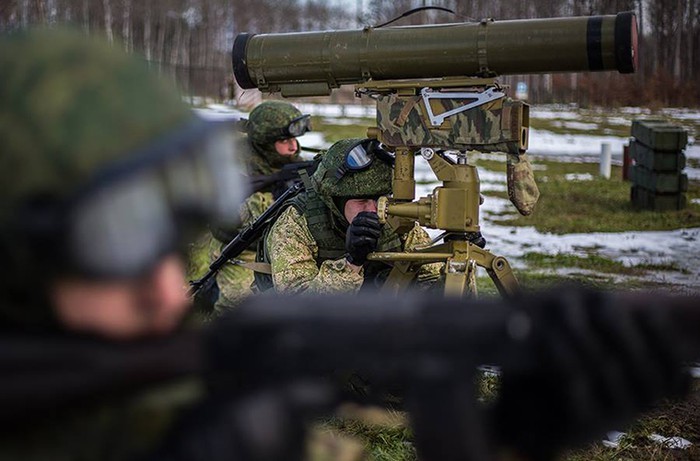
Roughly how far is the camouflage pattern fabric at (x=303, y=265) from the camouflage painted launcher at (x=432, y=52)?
2.36ft

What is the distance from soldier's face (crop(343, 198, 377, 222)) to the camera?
15.9ft

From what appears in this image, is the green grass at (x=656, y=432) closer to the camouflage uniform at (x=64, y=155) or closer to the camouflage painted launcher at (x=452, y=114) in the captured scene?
the camouflage painted launcher at (x=452, y=114)

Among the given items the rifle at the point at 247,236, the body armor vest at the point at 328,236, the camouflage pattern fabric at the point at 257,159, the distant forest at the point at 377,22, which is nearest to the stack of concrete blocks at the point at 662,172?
the camouflage pattern fabric at the point at 257,159

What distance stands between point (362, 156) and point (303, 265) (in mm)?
609

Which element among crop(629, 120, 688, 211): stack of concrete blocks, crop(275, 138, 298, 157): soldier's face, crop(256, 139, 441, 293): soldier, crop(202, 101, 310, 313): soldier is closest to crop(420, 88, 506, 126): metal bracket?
crop(256, 139, 441, 293): soldier

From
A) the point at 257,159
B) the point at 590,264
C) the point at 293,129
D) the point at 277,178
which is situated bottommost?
the point at 590,264

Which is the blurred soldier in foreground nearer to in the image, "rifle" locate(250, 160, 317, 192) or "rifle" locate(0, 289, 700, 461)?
"rifle" locate(0, 289, 700, 461)

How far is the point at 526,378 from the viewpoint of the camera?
1.48 metres

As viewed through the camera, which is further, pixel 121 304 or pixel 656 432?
pixel 656 432

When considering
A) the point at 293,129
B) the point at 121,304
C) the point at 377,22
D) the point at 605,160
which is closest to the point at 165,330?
the point at 121,304

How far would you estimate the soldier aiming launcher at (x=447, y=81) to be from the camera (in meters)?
4.03

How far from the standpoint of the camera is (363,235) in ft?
14.8

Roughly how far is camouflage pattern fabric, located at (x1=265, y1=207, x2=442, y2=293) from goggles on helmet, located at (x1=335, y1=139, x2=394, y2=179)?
1.22ft

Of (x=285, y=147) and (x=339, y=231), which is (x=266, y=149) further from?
(x=339, y=231)
